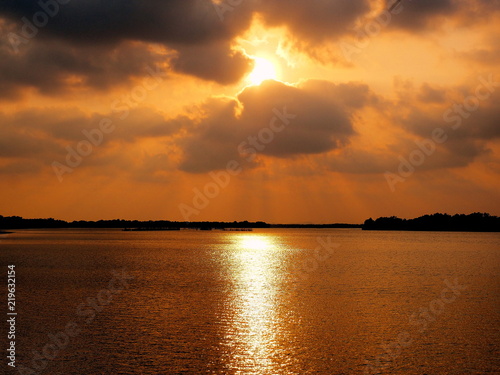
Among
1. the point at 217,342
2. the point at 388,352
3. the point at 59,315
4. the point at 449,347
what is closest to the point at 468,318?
the point at 449,347

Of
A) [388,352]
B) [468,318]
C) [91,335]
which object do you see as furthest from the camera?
[468,318]

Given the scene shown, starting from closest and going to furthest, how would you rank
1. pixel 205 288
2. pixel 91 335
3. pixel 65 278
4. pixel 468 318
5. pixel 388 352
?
pixel 388 352, pixel 91 335, pixel 468 318, pixel 205 288, pixel 65 278

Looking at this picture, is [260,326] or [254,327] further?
[260,326]

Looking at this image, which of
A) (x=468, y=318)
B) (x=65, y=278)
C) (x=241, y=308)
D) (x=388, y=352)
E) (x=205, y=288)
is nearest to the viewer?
(x=388, y=352)

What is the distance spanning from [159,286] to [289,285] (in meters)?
15.4

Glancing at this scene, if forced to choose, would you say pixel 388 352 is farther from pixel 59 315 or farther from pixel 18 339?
pixel 59 315

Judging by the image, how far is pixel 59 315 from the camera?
117 feet

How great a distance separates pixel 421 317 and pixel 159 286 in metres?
30.3

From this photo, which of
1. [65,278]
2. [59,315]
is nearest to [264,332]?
[59,315]

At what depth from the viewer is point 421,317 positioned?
1431 inches

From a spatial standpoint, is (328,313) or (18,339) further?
(328,313)

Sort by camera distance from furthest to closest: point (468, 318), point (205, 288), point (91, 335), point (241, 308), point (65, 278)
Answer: point (65, 278) < point (205, 288) < point (241, 308) < point (468, 318) < point (91, 335)

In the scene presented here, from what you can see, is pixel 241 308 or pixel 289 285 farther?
pixel 289 285

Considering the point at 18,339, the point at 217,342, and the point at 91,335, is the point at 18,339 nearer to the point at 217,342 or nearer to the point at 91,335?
the point at 91,335
